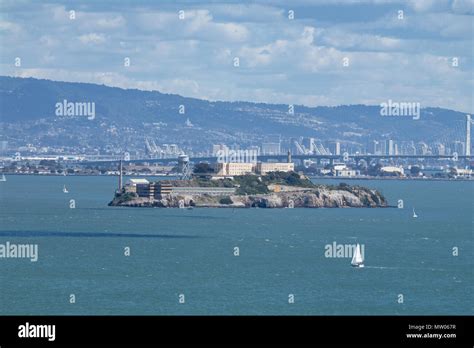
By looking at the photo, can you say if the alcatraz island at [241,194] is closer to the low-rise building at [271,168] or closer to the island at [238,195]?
the island at [238,195]

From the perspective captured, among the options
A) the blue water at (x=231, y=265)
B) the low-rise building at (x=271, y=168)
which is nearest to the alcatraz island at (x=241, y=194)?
the low-rise building at (x=271, y=168)

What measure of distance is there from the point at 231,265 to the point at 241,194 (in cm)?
4559

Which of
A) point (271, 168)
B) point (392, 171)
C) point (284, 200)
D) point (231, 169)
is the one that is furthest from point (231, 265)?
point (392, 171)

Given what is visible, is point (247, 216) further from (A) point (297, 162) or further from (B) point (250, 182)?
(A) point (297, 162)

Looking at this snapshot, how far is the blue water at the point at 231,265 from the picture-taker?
2997 centimetres

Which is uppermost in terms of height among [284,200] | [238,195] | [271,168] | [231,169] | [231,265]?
[271,168]

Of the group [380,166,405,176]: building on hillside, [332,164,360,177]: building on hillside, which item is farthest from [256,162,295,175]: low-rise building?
[380,166,405,176]: building on hillside

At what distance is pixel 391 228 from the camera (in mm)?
59562

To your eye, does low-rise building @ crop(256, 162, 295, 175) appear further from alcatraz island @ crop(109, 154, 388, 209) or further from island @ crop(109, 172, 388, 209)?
island @ crop(109, 172, 388, 209)

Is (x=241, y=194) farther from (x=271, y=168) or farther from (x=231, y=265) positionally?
(x=231, y=265)

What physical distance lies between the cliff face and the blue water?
38.8 ft

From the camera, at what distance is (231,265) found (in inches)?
1555
